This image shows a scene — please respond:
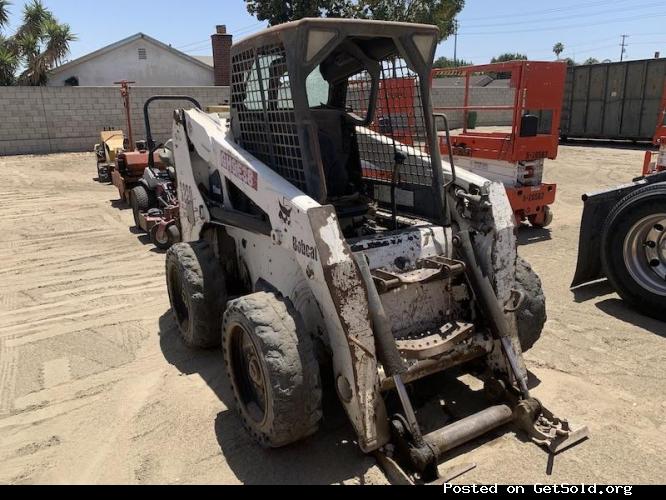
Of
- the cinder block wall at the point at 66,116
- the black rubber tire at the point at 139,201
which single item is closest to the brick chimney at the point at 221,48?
the cinder block wall at the point at 66,116

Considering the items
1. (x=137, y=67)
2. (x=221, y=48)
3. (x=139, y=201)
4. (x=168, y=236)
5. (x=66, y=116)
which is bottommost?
(x=168, y=236)

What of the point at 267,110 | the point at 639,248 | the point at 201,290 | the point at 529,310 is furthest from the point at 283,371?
the point at 639,248

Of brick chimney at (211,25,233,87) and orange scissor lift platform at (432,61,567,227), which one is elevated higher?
brick chimney at (211,25,233,87)

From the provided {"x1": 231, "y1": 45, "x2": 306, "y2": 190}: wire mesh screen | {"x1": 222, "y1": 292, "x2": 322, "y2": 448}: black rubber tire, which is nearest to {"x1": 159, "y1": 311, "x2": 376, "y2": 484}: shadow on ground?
{"x1": 222, "y1": 292, "x2": 322, "y2": 448}: black rubber tire

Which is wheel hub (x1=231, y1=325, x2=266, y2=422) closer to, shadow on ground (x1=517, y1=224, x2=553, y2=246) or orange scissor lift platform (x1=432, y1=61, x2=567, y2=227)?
shadow on ground (x1=517, y1=224, x2=553, y2=246)

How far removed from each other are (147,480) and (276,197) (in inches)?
66.1

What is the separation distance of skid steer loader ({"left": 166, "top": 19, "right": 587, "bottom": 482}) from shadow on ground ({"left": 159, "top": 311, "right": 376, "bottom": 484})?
15cm

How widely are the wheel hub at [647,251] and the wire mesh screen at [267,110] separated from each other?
336 cm

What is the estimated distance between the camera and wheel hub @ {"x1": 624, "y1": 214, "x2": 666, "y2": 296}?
4832 millimetres

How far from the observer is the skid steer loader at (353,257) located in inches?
109

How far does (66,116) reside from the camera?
16578mm

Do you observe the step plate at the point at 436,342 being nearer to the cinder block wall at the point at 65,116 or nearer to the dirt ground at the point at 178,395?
the dirt ground at the point at 178,395

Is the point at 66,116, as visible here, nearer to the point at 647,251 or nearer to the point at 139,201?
the point at 139,201

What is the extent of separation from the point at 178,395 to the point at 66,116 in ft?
50.8
